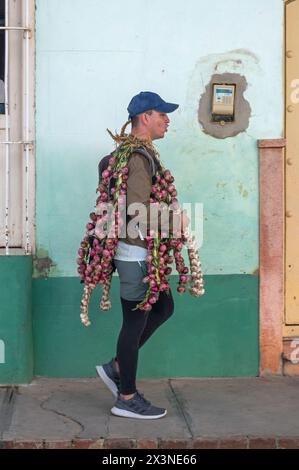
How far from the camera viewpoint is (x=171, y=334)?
619 cm

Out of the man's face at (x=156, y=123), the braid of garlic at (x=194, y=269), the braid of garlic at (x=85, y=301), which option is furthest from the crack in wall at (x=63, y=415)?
the man's face at (x=156, y=123)

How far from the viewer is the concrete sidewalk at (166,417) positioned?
15.9ft

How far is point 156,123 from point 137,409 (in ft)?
5.63

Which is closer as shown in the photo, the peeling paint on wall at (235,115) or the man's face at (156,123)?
the man's face at (156,123)

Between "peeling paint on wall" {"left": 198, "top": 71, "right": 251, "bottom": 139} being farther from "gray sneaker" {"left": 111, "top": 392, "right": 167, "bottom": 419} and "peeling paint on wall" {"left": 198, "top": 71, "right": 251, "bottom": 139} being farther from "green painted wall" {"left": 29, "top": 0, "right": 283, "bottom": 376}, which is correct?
"gray sneaker" {"left": 111, "top": 392, "right": 167, "bottom": 419}

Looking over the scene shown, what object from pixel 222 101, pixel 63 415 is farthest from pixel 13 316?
pixel 222 101

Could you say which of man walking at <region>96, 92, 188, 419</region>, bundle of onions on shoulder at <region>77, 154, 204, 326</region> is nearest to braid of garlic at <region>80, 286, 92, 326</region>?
bundle of onions on shoulder at <region>77, 154, 204, 326</region>

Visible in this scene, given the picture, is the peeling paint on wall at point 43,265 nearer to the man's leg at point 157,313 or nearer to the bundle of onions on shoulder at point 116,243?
the bundle of onions on shoulder at point 116,243

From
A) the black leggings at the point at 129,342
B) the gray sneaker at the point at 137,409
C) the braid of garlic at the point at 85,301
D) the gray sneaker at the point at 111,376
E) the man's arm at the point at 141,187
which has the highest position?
the man's arm at the point at 141,187

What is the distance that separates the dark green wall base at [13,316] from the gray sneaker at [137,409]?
0.96 meters

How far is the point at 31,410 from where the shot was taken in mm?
5418

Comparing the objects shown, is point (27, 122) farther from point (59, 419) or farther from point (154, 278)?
point (59, 419)
